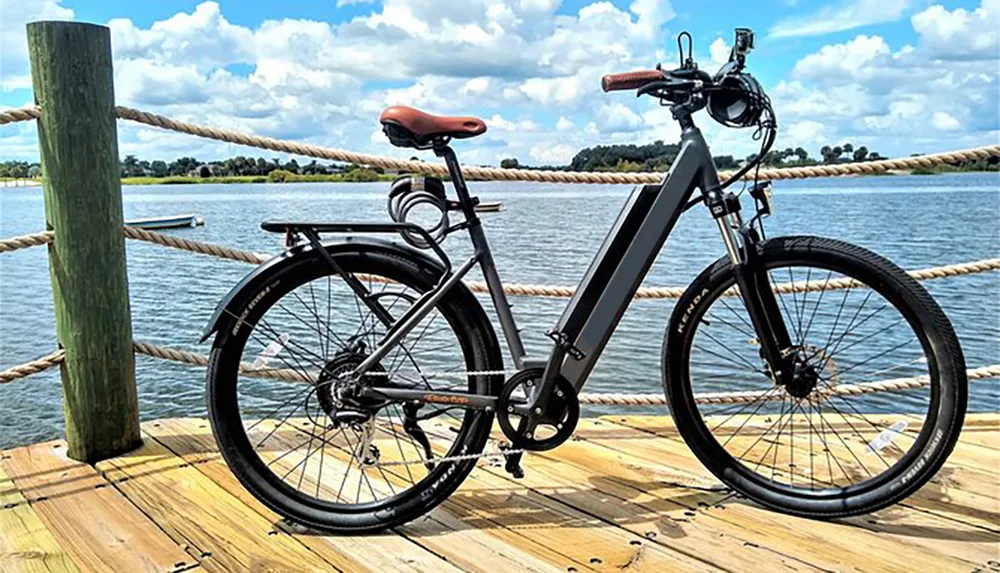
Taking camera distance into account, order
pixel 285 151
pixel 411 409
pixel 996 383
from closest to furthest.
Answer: pixel 411 409
pixel 285 151
pixel 996 383

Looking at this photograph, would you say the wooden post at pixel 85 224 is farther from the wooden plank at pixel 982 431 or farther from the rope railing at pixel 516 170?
the wooden plank at pixel 982 431

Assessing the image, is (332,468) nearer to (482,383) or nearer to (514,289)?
(482,383)

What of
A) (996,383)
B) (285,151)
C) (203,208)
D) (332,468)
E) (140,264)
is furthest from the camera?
(203,208)

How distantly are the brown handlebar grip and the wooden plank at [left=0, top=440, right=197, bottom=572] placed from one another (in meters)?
1.49

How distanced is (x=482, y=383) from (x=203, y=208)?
2786cm

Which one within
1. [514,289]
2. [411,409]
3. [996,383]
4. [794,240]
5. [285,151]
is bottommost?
[996,383]

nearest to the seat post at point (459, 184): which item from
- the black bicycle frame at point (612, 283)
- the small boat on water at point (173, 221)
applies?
the black bicycle frame at point (612, 283)

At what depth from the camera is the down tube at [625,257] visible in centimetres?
197

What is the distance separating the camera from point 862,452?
98.0 inches

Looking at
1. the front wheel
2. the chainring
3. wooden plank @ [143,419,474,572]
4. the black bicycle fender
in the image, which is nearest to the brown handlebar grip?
the front wheel

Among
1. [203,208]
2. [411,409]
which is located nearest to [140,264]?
[411,409]

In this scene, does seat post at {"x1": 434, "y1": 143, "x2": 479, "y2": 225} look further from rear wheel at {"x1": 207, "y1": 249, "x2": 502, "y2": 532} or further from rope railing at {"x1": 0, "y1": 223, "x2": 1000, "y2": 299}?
rope railing at {"x1": 0, "y1": 223, "x2": 1000, "y2": 299}

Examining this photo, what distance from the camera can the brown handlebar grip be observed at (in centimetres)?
193

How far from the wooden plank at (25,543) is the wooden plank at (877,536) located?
61.6 inches
